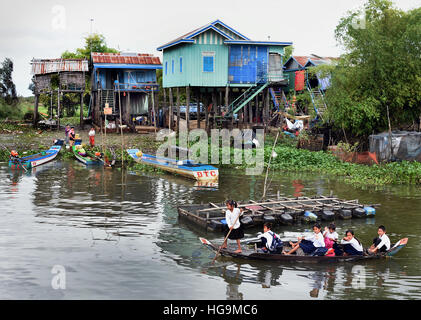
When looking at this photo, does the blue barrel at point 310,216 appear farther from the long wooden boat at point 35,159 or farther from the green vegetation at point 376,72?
the long wooden boat at point 35,159

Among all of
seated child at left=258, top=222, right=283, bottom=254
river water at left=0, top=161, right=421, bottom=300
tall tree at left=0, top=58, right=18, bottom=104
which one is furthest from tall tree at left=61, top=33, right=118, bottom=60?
seated child at left=258, top=222, right=283, bottom=254

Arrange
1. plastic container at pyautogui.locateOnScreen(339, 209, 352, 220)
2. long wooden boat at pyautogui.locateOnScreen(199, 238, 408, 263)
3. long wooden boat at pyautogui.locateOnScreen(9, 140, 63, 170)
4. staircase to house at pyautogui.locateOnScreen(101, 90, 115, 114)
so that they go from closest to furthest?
long wooden boat at pyautogui.locateOnScreen(199, 238, 408, 263) → plastic container at pyautogui.locateOnScreen(339, 209, 352, 220) → long wooden boat at pyautogui.locateOnScreen(9, 140, 63, 170) → staircase to house at pyautogui.locateOnScreen(101, 90, 115, 114)

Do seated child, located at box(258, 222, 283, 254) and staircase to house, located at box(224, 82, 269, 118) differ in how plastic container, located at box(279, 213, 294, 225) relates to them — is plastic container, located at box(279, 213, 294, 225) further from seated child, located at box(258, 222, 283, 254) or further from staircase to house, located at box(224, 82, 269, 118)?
staircase to house, located at box(224, 82, 269, 118)

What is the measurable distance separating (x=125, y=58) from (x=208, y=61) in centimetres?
1135

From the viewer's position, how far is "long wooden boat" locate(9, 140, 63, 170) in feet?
90.8

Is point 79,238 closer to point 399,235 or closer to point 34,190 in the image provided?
point 34,190

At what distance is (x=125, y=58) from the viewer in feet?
137

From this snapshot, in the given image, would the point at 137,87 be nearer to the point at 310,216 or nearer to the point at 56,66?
the point at 56,66

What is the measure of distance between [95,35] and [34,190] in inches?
1448

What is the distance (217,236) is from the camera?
15.7 m

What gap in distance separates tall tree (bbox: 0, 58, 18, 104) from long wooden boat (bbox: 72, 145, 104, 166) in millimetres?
21394

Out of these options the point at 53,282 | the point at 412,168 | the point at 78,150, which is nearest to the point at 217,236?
the point at 53,282
